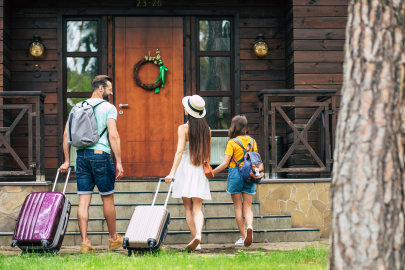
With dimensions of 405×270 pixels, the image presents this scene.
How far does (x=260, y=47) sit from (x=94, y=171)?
3956 mm

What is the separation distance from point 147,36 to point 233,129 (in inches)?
123

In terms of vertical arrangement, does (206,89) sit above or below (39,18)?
below

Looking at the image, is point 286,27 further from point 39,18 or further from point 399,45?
point 399,45

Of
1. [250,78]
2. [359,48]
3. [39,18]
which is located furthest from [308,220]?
[39,18]

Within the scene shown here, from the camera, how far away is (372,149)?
2.38 m

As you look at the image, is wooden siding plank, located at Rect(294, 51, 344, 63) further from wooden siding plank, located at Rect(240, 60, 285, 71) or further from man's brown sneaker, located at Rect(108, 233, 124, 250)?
man's brown sneaker, located at Rect(108, 233, 124, 250)

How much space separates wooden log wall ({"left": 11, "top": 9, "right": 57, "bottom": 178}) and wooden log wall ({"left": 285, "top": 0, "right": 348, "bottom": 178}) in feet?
12.5

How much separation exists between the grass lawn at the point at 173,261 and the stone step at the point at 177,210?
1.50 metres

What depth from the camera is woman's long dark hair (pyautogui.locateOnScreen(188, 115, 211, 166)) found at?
4641mm

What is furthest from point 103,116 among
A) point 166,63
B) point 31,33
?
point 31,33

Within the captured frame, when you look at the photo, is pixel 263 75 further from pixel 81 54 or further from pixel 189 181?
pixel 189 181

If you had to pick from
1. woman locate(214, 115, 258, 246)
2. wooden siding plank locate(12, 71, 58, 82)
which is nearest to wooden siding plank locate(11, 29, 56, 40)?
wooden siding plank locate(12, 71, 58, 82)

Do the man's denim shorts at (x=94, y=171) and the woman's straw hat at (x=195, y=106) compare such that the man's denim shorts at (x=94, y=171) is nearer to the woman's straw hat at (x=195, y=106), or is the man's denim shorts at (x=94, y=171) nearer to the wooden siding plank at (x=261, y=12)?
the woman's straw hat at (x=195, y=106)

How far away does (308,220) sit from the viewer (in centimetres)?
589
